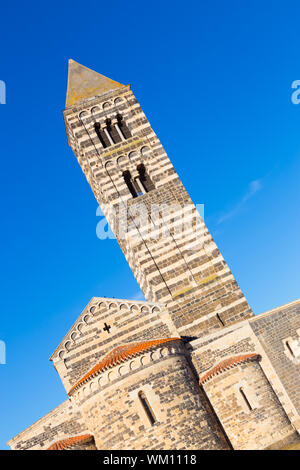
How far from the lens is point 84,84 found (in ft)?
97.0

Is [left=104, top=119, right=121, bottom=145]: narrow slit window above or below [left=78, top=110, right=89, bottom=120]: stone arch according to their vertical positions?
below

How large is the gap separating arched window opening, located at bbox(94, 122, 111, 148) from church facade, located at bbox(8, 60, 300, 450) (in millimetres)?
60

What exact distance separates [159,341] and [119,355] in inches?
69.9

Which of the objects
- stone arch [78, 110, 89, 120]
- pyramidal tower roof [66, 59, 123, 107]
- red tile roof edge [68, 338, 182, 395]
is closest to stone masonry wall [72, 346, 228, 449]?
red tile roof edge [68, 338, 182, 395]

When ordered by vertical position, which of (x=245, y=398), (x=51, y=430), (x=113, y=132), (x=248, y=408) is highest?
(x=113, y=132)

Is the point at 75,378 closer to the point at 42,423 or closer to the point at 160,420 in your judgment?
the point at 42,423

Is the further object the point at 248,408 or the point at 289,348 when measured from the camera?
the point at 289,348

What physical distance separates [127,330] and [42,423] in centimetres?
544

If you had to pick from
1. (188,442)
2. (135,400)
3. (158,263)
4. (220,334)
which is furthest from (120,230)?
(188,442)

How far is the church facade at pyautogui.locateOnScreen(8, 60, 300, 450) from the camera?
60.7 feet

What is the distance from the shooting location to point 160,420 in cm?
1798

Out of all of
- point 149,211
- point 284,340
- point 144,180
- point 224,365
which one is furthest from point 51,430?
point 144,180

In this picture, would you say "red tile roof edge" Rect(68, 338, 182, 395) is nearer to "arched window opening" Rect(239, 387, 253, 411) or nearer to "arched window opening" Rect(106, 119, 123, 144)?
"arched window opening" Rect(239, 387, 253, 411)

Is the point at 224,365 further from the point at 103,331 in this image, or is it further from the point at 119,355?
the point at 103,331
